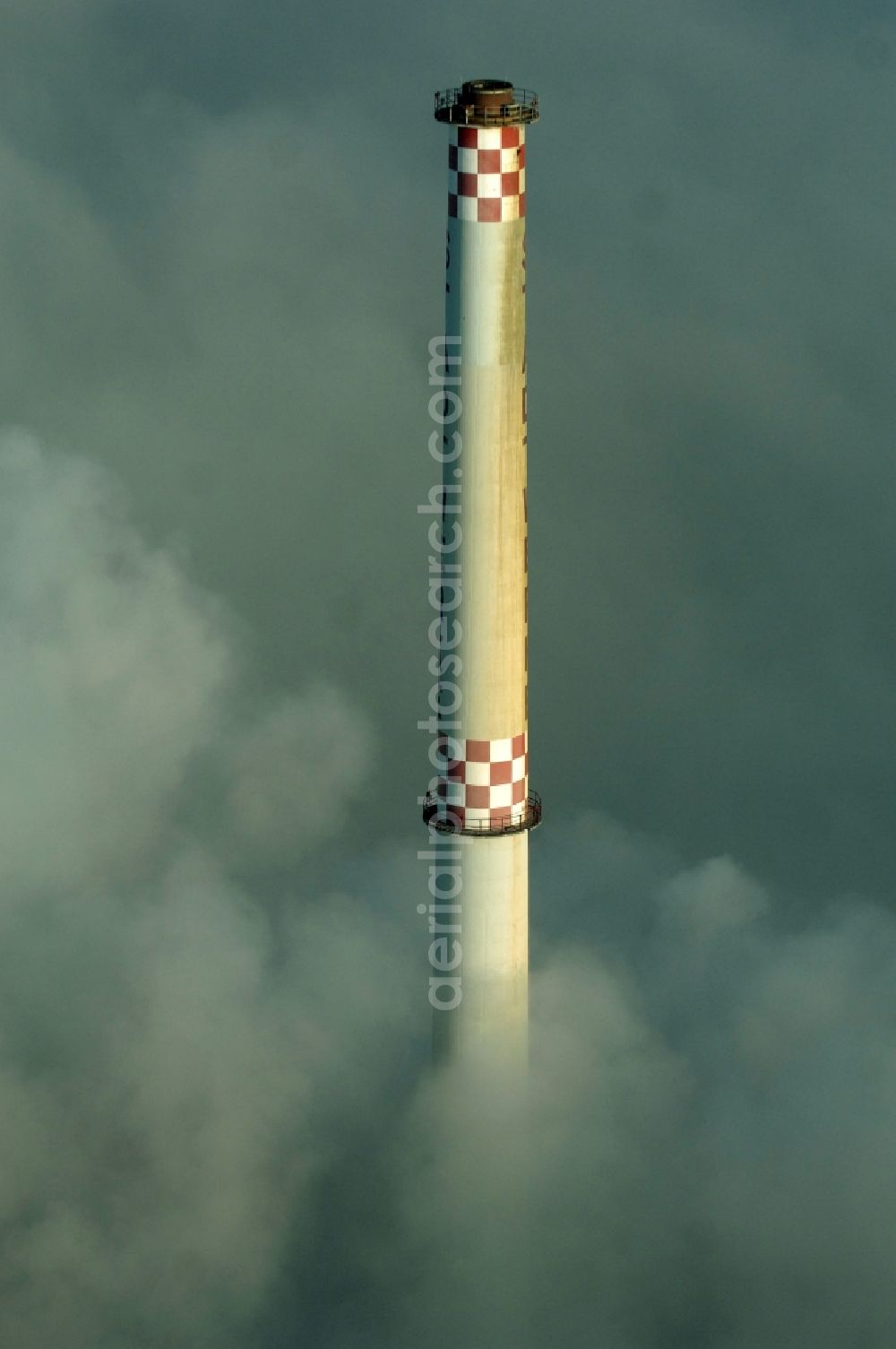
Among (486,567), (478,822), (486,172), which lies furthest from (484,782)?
(486,172)

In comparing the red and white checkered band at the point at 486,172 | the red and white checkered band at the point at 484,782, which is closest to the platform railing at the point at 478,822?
the red and white checkered band at the point at 484,782

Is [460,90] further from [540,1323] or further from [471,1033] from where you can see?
[540,1323]

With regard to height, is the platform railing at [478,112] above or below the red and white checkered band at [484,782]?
above

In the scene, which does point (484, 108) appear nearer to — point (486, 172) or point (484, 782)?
point (486, 172)

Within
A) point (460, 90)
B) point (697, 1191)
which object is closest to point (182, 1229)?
point (697, 1191)

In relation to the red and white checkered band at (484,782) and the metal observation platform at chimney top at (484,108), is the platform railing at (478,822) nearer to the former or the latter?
the red and white checkered band at (484,782)
